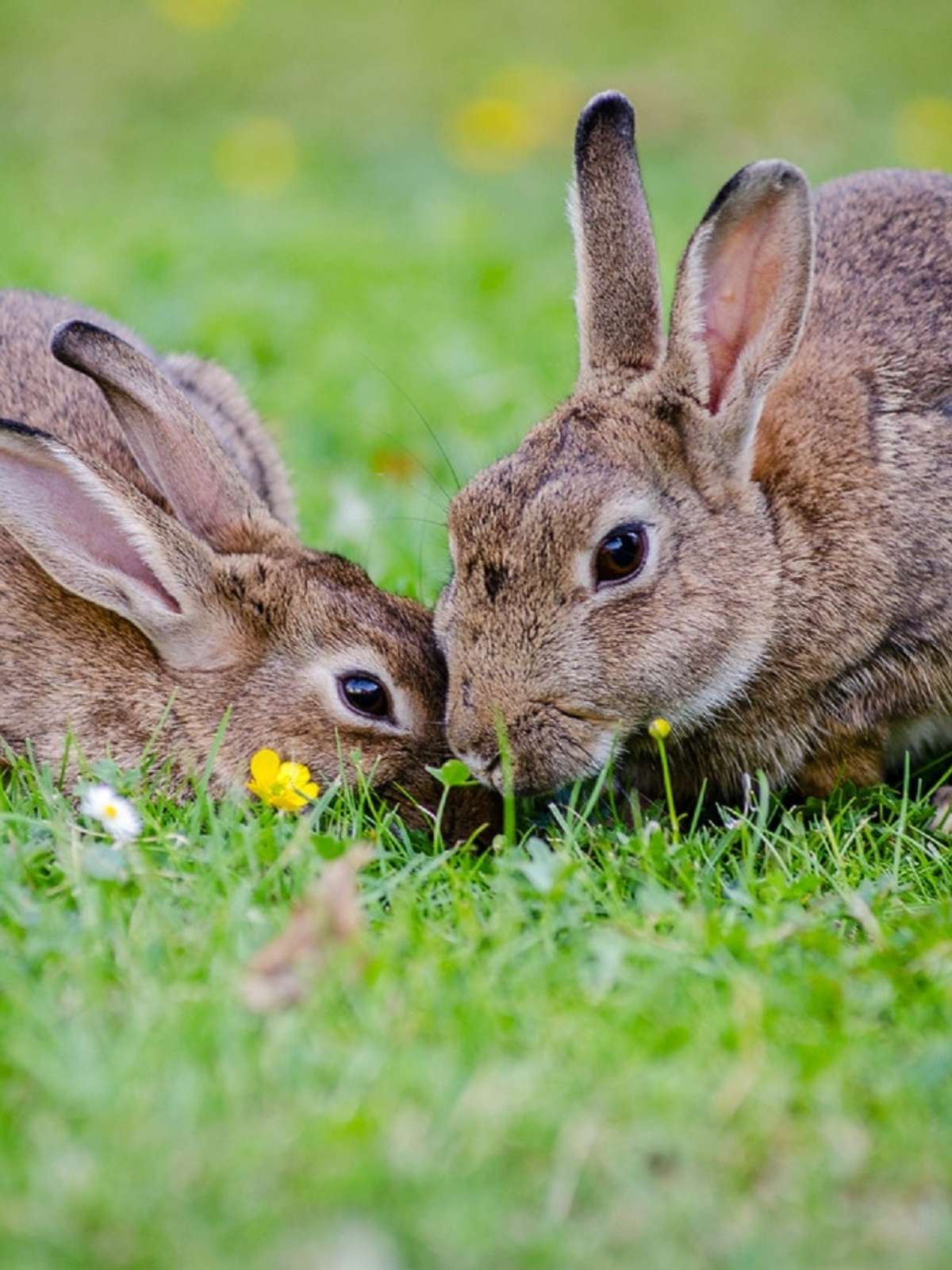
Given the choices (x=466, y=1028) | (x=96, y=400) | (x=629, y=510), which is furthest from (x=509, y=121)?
(x=466, y=1028)

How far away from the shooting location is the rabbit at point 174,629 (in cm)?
502

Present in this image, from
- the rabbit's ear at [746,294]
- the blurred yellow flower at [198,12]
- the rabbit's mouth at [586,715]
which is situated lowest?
the rabbit's mouth at [586,715]

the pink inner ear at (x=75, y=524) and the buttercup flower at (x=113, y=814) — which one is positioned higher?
the pink inner ear at (x=75, y=524)

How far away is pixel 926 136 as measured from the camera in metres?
A: 12.6

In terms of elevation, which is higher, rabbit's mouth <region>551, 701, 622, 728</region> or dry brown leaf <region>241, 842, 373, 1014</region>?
rabbit's mouth <region>551, 701, 622, 728</region>

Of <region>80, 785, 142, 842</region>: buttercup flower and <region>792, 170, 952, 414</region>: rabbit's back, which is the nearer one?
<region>80, 785, 142, 842</region>: buttercup flower

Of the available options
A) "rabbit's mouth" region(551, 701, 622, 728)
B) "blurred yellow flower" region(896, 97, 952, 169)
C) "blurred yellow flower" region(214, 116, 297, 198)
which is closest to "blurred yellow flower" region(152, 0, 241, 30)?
"blurred yellow flower" region(214, 116, 297, 198)

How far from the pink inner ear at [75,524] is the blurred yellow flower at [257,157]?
24.1 ft

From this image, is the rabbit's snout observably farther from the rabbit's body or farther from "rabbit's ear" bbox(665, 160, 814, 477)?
the rabbit's body

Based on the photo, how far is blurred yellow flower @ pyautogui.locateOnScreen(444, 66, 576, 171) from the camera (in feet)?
44.3

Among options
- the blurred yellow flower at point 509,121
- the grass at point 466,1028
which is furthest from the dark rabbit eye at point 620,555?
the blurred yellow flower at point 509,121

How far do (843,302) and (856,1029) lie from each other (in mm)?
2877

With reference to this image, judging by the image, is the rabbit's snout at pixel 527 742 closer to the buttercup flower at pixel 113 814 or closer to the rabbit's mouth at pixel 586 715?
the rabbit's mouth at pixel 586 715

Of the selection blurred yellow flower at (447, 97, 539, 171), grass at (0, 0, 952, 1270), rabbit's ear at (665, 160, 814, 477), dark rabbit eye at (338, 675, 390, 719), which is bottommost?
grass at (0, 0, 952, 1270)
